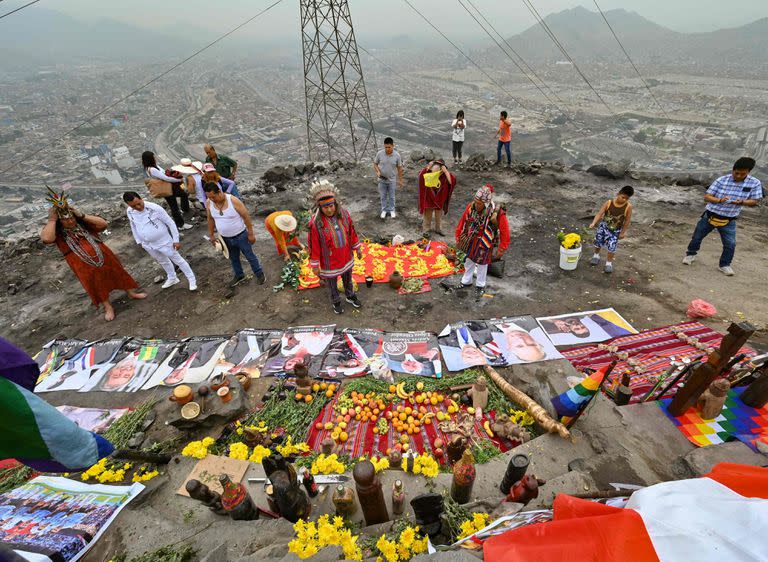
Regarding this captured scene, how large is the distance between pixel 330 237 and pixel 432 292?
2.40 metres

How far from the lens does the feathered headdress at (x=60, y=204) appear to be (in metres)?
5.27

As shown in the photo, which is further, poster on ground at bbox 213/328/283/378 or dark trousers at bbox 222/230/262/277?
dark trousers at bbox 222/230/262/277

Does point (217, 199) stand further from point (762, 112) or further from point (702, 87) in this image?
point (702, 87)

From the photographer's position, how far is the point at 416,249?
8.17 m

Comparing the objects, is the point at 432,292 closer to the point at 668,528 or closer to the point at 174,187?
the point at 668,528

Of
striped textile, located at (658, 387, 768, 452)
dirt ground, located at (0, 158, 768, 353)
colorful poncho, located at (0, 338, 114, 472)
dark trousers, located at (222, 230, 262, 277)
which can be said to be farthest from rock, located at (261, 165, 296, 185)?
striped textile, located at (658, 387, 768, 452)

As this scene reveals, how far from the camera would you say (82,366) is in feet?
18.1

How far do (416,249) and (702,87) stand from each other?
2808 inches

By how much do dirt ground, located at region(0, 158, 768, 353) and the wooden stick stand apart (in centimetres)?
157

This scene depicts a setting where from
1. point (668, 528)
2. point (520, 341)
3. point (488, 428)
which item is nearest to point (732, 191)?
point (520, 341)

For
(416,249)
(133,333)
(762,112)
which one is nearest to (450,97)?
(762,112)

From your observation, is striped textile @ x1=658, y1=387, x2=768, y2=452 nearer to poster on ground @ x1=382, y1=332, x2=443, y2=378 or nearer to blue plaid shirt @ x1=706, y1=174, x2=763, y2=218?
poster on ground @ x1=382, y1=332, x2=443, y2=378

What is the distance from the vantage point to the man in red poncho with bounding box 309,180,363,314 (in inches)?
215

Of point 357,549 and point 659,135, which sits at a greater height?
point 659,135
